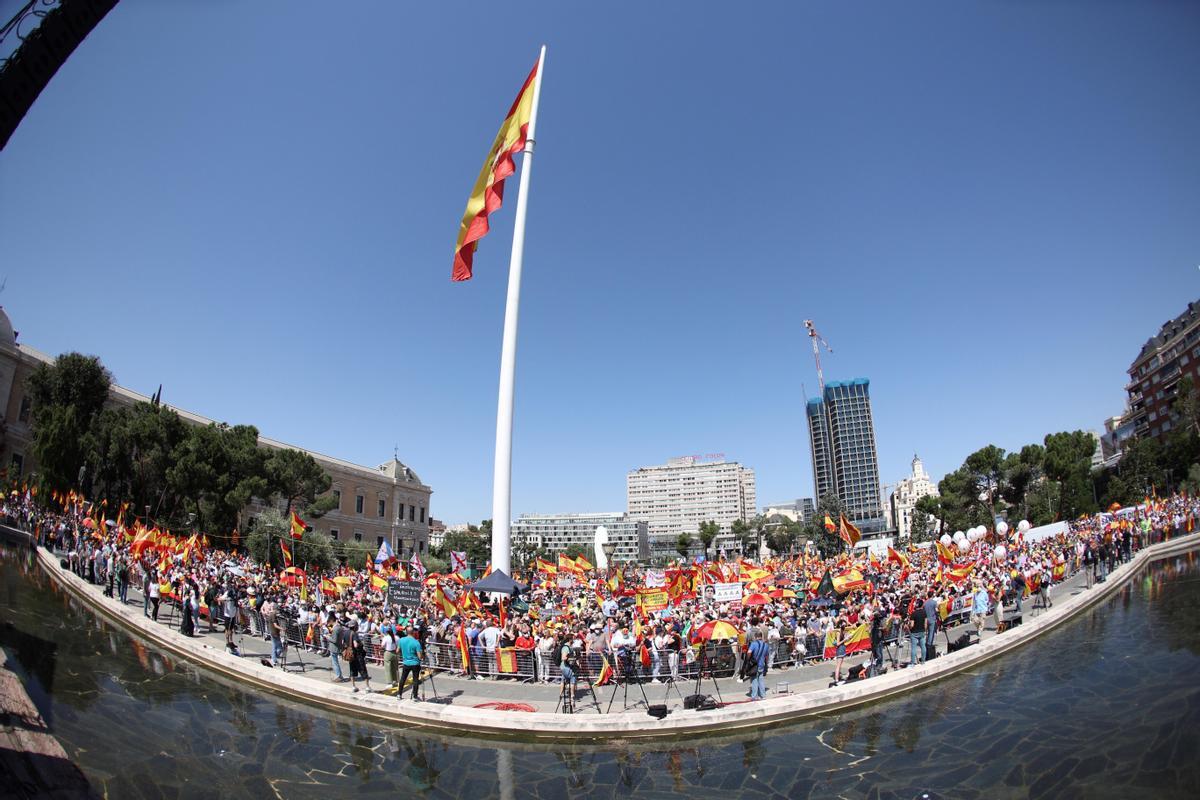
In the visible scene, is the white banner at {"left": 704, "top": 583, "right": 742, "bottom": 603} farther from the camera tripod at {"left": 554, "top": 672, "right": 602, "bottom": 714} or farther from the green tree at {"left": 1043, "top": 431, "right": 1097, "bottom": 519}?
the green tree at {"left": 1043, "top": 431, "right": 1097, "bottom": 519}

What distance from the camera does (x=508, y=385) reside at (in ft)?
80.8

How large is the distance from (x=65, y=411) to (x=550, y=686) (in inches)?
1700

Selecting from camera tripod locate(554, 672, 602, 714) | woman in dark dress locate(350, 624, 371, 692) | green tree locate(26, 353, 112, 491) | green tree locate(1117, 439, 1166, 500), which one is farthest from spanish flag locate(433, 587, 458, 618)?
green tree locate(1117, 439, 1166, 500)

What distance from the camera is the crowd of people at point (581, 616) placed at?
14.4 meters

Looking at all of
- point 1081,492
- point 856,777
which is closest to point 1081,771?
point 856,777

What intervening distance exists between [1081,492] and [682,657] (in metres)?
77.0

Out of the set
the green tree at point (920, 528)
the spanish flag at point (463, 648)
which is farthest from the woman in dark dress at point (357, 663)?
the green tree at point (920, 528)

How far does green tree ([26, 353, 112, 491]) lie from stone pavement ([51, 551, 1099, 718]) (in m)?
30.7

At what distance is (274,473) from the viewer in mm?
50719

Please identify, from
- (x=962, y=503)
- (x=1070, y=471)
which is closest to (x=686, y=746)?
(x=1070, y=471)

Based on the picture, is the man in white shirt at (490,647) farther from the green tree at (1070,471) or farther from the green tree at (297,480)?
the green tree at (1070,471)

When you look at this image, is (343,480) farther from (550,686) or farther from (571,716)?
(571,716)

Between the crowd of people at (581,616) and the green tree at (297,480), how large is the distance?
2097 cm

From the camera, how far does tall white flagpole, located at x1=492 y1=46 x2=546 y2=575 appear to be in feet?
76.7
